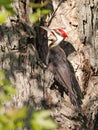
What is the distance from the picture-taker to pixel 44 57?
13.1 ft

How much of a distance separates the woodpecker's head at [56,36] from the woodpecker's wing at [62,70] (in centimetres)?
8

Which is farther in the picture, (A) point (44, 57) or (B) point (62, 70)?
(B) point (62, 70)

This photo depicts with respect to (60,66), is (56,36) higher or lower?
higher

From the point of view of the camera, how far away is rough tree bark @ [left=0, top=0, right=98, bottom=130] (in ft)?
11.5

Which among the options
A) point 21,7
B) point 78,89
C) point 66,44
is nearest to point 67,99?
point 78,89

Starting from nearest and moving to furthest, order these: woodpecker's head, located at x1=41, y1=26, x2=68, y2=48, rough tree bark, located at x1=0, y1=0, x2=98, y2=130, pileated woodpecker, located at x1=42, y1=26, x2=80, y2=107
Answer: rough tree bark, located at x1=0, y1=0, x2=98, y2=130
pileated woodpecker, located at x1=42, y1=26, x2=80, y2=107
woodpecker's head, located at x1=41, y1=26, x2=68, y2=48

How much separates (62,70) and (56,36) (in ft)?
1.32

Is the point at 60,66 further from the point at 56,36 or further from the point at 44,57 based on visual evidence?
the point at 44,57

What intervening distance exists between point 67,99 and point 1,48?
3.61ft

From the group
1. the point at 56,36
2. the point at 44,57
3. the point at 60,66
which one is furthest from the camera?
the point at 60,66

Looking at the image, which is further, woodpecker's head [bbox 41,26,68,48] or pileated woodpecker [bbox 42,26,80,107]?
woodpecker's head [bbox 41,26,68,48]

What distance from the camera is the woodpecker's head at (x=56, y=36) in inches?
177

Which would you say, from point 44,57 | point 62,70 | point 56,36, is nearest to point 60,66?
point 62,70

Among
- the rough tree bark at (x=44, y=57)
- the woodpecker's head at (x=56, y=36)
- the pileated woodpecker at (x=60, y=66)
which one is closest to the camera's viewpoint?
the rough tree bark at (x=44, y=57)
